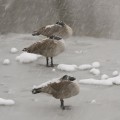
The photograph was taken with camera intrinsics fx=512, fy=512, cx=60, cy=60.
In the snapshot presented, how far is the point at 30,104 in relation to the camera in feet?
27.4

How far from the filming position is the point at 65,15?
1672 cm

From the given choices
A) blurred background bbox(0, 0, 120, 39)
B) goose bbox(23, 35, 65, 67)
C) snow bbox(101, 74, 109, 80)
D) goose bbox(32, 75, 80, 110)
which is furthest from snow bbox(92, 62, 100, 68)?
blurred background bbox(0, 0, 120, 39)

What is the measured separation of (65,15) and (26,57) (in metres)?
5.62

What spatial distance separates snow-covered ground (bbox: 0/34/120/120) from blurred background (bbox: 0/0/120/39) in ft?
5.64

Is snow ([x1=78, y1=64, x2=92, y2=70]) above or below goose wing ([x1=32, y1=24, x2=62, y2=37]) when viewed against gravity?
below

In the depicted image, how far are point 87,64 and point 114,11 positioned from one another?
653cm

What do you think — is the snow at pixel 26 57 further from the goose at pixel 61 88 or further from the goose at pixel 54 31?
the goose at pixel 61 88

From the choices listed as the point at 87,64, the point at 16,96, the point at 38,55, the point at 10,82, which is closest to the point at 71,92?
the point at 16,96

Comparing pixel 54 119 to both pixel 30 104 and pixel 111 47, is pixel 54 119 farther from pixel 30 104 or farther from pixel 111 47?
pixel 111 47

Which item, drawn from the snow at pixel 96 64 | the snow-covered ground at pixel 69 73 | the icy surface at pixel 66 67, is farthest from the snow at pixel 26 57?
the snow at pixel 96 64

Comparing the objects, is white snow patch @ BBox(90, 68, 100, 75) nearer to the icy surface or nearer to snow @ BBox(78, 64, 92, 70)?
snow @ BBox(78, 64, 92, 70)

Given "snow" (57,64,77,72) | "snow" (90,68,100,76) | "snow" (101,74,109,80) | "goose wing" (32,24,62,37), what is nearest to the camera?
"snow" (101,74,109,80)

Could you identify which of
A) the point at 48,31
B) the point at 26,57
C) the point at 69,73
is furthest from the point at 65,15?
the point at 69,73

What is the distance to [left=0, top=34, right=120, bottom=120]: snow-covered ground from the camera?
793 centimetres
